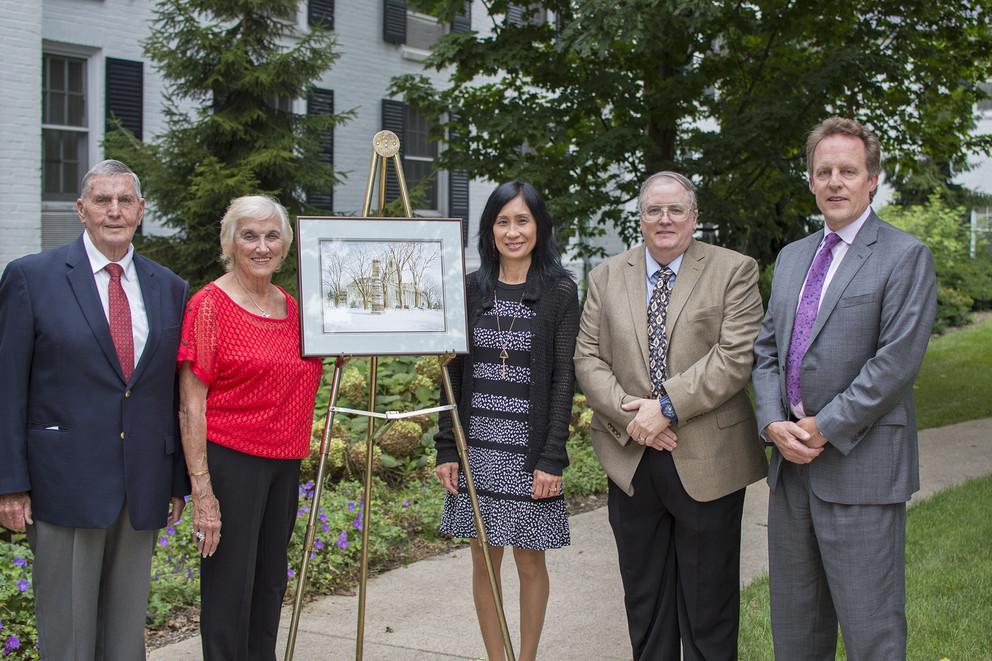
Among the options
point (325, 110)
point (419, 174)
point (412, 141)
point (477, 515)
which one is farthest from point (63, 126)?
point (477, 515)

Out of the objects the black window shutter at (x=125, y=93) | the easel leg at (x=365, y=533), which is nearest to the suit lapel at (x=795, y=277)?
the easel leg at (x=365, y=533)

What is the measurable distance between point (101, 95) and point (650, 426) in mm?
10751

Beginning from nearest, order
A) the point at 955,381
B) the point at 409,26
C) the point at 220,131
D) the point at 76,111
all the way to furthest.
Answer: the point at 220,131 → the point at 76,111 → the point at 955,381 → the point at 409,26

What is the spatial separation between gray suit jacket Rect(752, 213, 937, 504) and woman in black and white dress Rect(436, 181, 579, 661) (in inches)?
38.9

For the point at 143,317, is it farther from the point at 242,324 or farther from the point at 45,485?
the point at 45,485

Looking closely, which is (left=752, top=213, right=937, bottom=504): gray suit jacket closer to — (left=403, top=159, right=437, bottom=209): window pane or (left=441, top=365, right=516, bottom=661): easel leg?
(left=441, top=365, right=516, bottom=661): easel leg

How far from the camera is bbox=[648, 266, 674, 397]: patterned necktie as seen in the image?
3979 millimetres

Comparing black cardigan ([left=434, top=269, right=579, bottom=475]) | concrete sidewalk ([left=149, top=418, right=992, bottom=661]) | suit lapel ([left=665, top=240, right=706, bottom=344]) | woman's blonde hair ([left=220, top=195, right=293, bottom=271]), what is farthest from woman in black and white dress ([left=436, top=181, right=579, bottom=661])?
woman's blonde hair ([left=220, top=195, right=293, bottom=271])

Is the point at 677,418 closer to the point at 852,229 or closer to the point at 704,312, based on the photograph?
the point at 704,312

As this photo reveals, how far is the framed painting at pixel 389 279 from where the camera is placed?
4.04 meters

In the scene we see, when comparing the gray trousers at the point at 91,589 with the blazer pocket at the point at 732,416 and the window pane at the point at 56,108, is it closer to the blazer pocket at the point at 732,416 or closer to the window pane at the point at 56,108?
the blazer pocket at the point at 732,416

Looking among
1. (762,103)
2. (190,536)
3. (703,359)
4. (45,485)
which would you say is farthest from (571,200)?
(45,485)

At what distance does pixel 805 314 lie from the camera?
361 cm

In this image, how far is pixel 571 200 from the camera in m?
9.91
